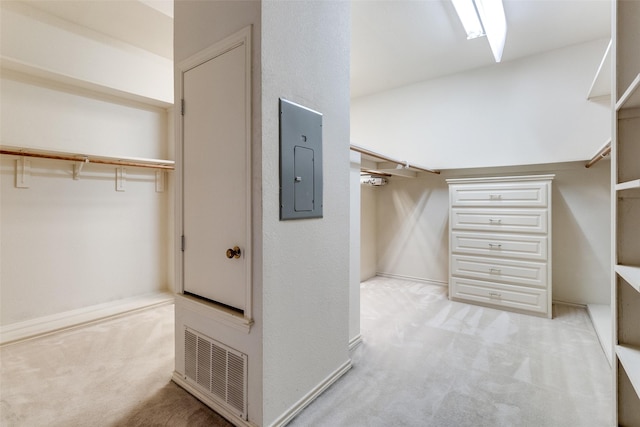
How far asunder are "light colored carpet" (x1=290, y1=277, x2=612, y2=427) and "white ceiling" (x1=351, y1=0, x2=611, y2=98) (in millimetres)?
3123

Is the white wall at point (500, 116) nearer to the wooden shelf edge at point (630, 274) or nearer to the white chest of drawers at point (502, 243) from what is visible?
the white chest of drawers at point (502, 243)

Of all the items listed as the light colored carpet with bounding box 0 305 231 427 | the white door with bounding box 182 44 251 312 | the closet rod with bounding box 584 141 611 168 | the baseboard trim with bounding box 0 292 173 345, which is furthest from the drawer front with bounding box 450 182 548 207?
the baseboard trim with bounding box 0 292 173 345

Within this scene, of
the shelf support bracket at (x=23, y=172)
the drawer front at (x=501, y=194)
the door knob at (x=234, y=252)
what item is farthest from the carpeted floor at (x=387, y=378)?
the shelf support bracket at (x=23, y=172)

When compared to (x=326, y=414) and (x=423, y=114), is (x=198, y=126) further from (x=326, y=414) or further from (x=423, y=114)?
(x=423, y=114)

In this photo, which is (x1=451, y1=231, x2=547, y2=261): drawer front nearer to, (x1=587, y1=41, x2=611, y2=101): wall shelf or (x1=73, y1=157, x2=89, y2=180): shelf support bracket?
(x1=587, y1=41, x2=611, y2=101): wall shelf

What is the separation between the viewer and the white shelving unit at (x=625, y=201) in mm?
1424

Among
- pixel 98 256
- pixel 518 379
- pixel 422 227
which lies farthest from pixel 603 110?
pixel 98 256

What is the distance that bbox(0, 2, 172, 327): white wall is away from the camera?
9.16ft

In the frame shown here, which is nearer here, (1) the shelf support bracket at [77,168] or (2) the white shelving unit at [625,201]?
(2) the white shelving unit at [625,201]

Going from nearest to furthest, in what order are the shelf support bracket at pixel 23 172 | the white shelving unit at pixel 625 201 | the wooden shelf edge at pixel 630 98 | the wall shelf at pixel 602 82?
the wooden shelf edge at pixel 630 98 < the white shelving unit at pixel 625 201 < the wall shelf at pixel 602 82 < the shelf support bracket at pixel 23 172

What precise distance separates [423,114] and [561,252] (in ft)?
8.55

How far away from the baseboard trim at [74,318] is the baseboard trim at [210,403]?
1.61m

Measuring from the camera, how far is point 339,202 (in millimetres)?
2135

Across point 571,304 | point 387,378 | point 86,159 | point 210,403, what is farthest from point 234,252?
point 571,304
